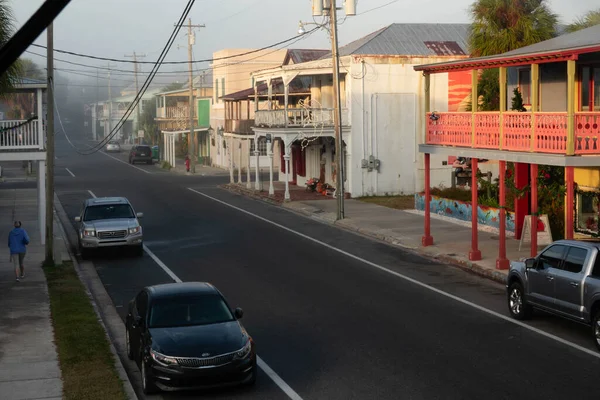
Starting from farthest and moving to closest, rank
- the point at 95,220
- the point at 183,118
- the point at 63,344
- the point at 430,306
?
the point at 183,118 < the point at 95,220 < the point at 430,306 < the point at 63,344

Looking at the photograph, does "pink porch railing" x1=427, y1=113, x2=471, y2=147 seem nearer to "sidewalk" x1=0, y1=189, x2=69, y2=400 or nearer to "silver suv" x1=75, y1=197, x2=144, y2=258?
"silver suv" x1=75, y1=197, x2=144, y2=258

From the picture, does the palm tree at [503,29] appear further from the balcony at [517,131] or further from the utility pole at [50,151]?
the utility pole at [50,151]

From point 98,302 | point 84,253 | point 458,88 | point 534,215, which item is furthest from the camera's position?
point 458,88

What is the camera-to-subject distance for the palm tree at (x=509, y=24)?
3641cm

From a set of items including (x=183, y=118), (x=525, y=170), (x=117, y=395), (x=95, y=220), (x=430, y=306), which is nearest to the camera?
(x=117, y=395)

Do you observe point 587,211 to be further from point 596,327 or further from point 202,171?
point 202,171

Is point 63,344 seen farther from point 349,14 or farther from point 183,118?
point 183,118

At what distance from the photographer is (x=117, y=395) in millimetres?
11906

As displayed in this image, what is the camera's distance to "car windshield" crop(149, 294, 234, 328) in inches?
521

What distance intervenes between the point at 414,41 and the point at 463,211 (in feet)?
51.4

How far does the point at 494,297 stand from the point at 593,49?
585 cm

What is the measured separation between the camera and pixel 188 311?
13461 millimetres

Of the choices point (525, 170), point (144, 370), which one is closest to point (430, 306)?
point (144, 370)

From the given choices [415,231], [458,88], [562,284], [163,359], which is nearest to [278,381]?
[163,359]
